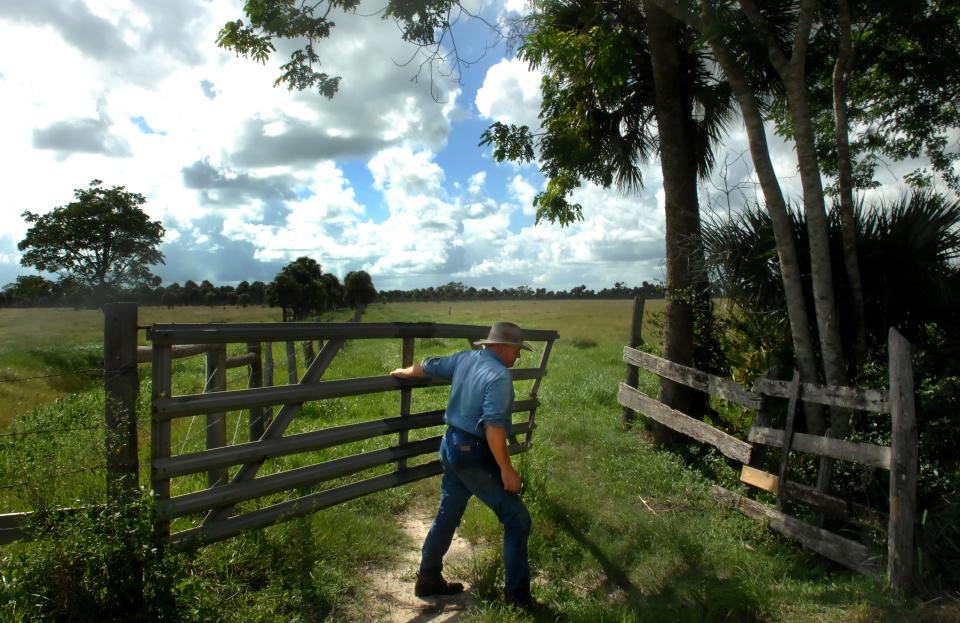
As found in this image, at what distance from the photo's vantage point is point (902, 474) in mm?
4250

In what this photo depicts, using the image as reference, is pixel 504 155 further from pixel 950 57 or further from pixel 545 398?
pixel 950 57

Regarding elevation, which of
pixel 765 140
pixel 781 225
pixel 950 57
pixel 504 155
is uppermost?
pixel 950 57

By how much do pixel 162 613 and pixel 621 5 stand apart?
963 cm

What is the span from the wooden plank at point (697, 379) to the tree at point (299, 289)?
17966mm

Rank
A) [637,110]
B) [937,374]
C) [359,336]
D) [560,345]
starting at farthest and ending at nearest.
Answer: [560,345] → [637,110] → [937,374] → [359,336]

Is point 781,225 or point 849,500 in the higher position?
point 781,225

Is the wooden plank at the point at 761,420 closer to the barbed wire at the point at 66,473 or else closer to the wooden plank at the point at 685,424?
the wooden plank at the point at 685,424

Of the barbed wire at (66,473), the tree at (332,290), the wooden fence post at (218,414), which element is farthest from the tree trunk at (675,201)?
the tree at (332,290)

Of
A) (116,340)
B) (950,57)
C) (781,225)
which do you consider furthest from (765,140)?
(116,340)

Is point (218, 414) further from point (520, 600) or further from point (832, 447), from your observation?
point (832, 447)

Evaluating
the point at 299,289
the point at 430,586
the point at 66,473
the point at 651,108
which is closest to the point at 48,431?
the point at 66,473

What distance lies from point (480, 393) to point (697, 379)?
428 centimetres

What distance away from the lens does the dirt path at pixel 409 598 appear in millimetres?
4270

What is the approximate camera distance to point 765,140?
6.56 metres
